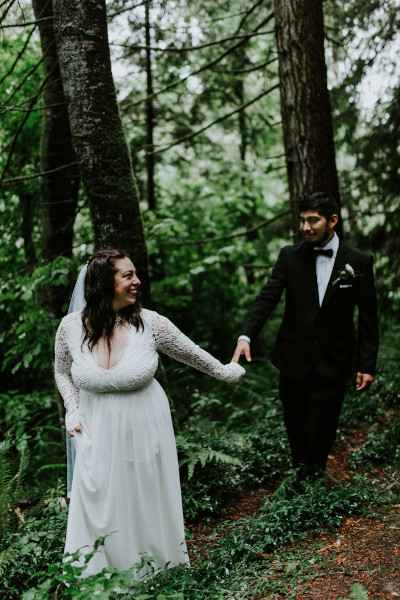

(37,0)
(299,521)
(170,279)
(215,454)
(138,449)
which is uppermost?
(37,0)

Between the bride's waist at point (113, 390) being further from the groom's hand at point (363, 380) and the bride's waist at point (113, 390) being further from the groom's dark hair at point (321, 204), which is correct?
the groom's dark hair at point (321, 204)

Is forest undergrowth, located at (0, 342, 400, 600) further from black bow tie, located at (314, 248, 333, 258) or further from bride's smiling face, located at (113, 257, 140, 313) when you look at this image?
black bow tie, located at (314, 248, 333, 258)

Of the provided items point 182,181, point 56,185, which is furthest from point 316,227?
point 182,181

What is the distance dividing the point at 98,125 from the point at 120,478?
9.55 feet

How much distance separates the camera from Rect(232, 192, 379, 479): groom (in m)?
4.34

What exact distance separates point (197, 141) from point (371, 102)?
376 centimetres

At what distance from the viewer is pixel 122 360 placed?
129 inches

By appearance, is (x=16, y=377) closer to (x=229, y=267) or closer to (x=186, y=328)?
(x=186, y=328)

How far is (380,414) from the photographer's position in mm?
6559

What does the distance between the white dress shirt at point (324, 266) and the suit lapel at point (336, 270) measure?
0.03m

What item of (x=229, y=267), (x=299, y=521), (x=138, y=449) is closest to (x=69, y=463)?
(x=138, y=449)

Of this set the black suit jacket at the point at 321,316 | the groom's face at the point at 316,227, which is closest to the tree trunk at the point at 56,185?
the black suit jacket at the point at 321,316

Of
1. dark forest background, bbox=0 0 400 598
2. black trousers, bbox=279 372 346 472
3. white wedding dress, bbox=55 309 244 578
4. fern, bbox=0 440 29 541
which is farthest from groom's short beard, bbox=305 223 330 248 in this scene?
fern, bbox=0 440 29 541

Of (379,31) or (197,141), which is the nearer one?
(379,31)
